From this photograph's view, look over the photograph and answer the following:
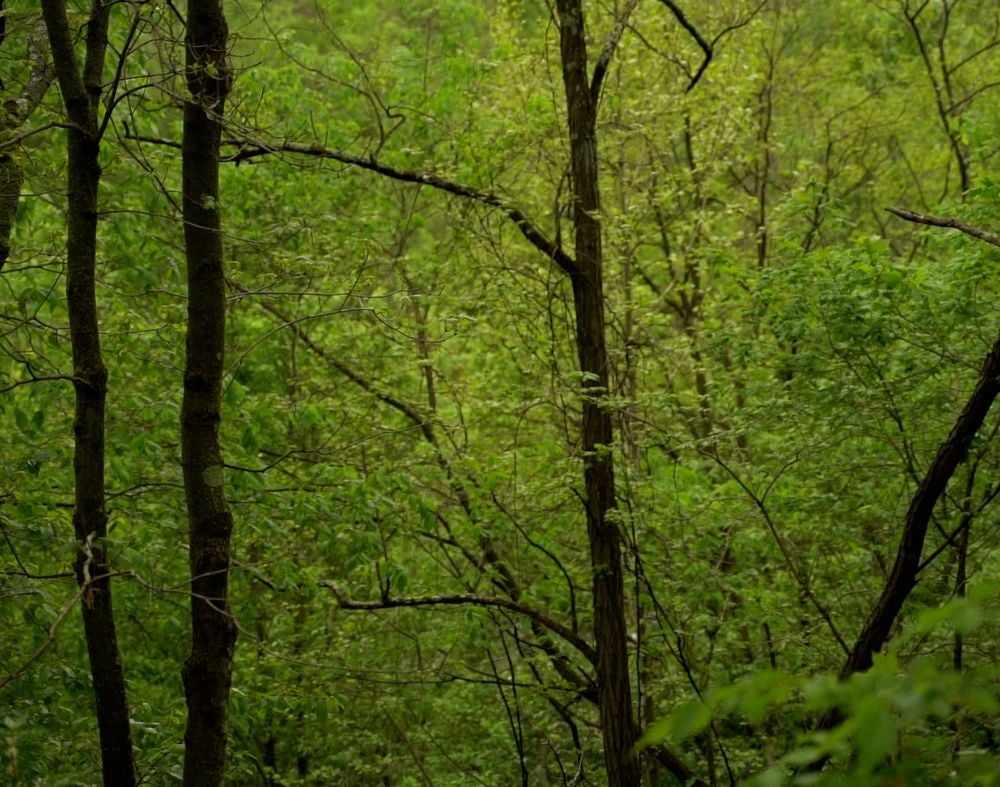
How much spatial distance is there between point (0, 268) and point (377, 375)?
5.15m

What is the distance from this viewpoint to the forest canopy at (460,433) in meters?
4.06

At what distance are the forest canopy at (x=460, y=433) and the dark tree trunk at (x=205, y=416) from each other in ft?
0.05

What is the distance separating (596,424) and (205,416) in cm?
318

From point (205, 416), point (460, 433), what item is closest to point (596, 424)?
point (460, 433)

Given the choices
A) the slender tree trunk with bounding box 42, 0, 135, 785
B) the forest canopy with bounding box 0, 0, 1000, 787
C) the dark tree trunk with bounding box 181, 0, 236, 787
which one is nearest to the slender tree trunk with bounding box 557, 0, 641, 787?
the forest canopy with bounding box 0, 0, 1000, 787

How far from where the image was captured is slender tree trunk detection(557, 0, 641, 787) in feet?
20.9

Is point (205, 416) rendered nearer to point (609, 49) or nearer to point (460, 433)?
point (609, 49)

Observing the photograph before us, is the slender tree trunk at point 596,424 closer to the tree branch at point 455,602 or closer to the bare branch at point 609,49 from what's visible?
the bare branch at point 609,49

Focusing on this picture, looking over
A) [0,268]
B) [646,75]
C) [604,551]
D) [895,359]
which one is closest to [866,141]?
[646,75]

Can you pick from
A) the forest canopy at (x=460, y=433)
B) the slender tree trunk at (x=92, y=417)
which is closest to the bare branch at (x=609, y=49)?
the forest canopy at (x=460, y=433)

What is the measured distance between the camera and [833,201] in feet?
23.0

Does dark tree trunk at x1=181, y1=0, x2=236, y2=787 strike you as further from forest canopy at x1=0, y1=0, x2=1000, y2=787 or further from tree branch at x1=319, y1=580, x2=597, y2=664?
tree branch at x1=319, y1=580, x2=597, y2=664

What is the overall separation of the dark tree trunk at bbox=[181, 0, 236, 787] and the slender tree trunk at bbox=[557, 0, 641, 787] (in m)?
2.76

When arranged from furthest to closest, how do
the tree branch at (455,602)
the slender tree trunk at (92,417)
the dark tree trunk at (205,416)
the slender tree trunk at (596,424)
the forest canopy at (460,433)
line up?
the slender tree trunk at (596,424) → the tree branch at (455,602) → the slender tree trunk at (92,417) → the forest canopy at (460,433) → the dark tree trunk at (205,416)
